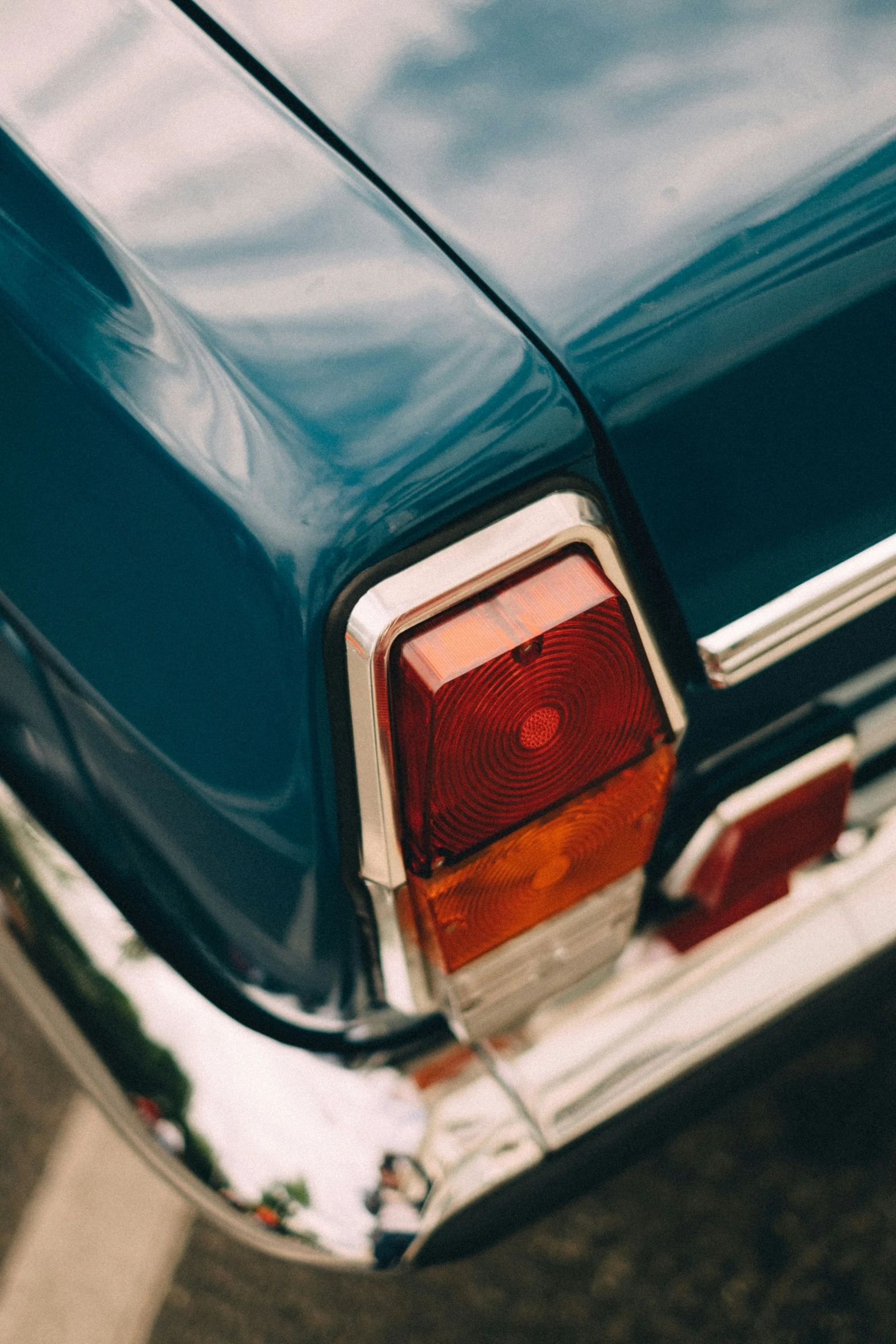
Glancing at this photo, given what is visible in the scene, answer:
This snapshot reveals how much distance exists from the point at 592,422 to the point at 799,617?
29 centimetres

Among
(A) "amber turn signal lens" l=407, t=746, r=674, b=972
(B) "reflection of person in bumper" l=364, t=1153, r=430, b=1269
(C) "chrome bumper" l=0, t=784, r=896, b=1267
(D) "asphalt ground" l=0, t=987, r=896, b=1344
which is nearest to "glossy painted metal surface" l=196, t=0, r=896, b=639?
(A) "amber turn signal lens" l=407, t=746, r=674, b=972

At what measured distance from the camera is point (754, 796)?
1.21 metres

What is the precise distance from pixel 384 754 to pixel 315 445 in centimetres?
24

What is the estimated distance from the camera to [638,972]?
1254 millimetres

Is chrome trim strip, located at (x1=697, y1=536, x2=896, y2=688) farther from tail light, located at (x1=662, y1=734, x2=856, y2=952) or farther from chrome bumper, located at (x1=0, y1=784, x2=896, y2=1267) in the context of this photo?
chrome bumper, located at (x1=0, y1=784, x2=896, y2=1267)

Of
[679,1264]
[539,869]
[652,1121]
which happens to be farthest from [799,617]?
[679,1264]

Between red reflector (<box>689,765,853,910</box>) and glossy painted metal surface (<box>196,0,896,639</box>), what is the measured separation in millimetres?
268

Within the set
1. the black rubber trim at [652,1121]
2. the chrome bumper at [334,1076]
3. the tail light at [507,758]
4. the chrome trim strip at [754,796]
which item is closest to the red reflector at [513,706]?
the tail light at [507,758]

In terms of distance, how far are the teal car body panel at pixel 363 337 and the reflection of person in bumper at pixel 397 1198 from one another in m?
0.23

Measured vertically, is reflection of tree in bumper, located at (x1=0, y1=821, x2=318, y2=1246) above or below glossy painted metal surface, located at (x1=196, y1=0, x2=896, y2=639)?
below

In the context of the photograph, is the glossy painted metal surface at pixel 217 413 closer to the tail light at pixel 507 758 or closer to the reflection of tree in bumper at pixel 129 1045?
the tail light at pixel 507 758

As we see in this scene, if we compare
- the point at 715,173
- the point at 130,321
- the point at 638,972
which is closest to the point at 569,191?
the point at 715,173

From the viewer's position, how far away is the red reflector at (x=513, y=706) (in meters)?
0.89

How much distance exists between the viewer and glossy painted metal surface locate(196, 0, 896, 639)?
3.06 feet
